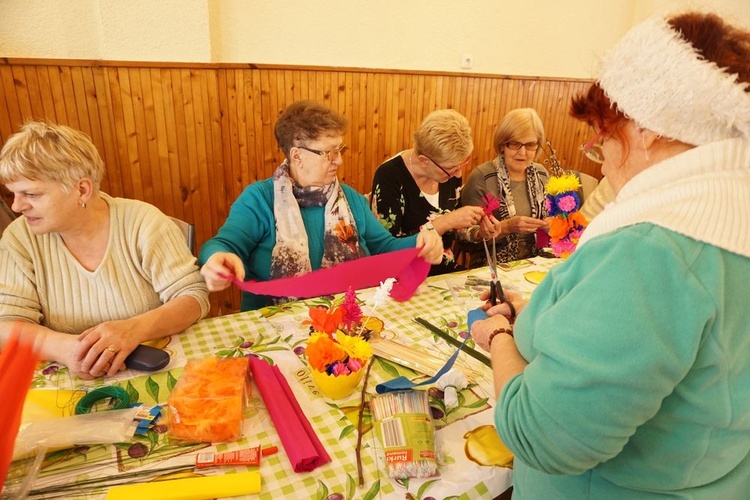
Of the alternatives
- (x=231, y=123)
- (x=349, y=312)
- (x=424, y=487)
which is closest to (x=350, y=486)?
(x=424, y=487)

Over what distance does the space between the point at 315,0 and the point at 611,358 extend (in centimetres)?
347

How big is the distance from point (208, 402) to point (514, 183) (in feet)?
8.31

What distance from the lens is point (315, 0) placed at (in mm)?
3383

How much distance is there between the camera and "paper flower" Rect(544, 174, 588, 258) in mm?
2049

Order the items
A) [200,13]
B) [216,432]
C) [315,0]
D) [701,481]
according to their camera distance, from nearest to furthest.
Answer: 1. [701,481]
2. [216,432]
3. [200,13]
4. [315,0]

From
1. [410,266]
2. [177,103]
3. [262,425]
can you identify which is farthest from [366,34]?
[262,425]

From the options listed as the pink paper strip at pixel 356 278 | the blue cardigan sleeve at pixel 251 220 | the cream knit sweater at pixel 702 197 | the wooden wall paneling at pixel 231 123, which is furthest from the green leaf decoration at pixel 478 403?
the wooden wall paneling at pixel 231 123

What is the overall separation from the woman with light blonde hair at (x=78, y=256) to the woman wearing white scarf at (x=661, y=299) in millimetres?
1208

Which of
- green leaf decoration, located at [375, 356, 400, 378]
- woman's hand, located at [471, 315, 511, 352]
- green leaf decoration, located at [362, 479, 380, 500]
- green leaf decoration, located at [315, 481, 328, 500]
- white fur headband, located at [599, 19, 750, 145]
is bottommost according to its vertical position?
green leaf decoration, located at [375, 356, 400, 378]

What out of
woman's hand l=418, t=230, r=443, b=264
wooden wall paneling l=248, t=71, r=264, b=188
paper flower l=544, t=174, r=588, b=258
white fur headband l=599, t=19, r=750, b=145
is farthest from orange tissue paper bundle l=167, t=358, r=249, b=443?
wooden wall paneling l=248, t=71, r=264, b=188

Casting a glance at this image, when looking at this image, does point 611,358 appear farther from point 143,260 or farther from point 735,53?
point 143,260

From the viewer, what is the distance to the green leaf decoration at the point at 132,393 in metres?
1.19

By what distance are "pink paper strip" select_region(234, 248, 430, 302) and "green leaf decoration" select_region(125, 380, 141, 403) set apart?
1.31ft

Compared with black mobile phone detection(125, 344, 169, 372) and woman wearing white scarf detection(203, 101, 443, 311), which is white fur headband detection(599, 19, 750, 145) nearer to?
black mobile phone detection(125, 344, 169, 372)
